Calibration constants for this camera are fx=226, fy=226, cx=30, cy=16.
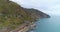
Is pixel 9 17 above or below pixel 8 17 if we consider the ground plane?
above

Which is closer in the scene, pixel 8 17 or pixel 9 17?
pixel 8 17

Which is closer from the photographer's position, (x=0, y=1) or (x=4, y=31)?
(x=4, y=31)

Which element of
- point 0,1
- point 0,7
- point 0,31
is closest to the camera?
point 0,31

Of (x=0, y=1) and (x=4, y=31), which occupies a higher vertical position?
(x=0, y=1)

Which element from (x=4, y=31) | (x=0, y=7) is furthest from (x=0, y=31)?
(x=0, y=7)

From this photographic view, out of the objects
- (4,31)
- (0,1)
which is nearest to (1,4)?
(0,1)

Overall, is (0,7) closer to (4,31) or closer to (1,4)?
(1,4)

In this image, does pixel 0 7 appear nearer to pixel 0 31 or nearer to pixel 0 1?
pixel 0 1

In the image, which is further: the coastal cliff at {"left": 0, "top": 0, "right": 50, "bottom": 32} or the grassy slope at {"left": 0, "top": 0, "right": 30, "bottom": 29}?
the grassy slope at {"left": 0, "top": 0, "right": 30, "bottom": 29}

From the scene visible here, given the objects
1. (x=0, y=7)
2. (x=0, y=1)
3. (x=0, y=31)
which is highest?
(x=0, y=1)

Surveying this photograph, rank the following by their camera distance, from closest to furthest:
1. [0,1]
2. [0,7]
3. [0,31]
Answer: [0,31]
[0,7]
[0,1]

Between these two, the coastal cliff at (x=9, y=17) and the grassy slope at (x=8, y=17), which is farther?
the grassy slope at (x=8, y=17)
